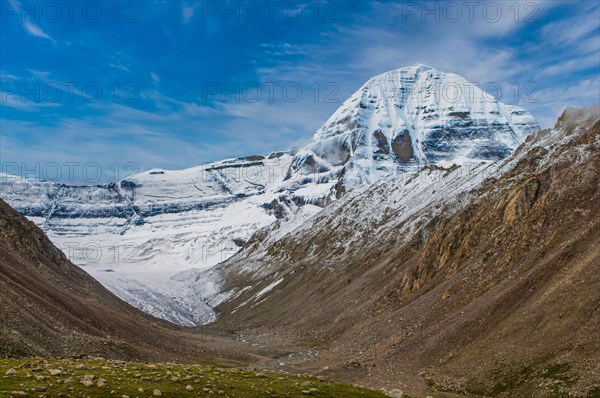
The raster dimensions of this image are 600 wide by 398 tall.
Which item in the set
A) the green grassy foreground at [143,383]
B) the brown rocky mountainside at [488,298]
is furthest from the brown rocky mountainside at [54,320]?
the brown rocky mountainside at [488,298]

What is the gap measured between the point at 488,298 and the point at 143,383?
Answer: 5452 centimetres

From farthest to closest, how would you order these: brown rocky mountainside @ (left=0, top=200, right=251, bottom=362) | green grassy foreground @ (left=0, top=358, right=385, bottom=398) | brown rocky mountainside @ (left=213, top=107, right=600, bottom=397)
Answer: brown rocky mountainside @ (left=213, top=107, right=600, bottom=397) → brown rocky mountainside @ (left=0, top=200, right=251, bottom=362) → green grassy foreground @ (left=0, top=358, right=385, bottom=398)

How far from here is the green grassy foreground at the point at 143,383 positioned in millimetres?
25719

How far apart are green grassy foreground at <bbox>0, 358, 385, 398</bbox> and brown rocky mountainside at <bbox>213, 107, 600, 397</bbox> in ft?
75.0

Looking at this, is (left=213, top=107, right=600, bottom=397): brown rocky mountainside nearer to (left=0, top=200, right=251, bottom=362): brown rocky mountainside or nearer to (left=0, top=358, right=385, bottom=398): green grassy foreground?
(left=0, top=358, right=385, bottom=398): green grassy foreground

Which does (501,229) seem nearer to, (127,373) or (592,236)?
(592,236)

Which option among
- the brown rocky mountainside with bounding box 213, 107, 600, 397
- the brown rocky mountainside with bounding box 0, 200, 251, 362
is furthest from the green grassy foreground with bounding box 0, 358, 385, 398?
the brown rocky mountainside with bounding box 213, 107, 600, 397

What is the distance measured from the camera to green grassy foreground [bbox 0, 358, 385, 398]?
2572cm

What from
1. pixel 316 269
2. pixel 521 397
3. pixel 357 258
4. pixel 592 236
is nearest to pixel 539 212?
pixel 592 236

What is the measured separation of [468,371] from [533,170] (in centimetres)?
7779

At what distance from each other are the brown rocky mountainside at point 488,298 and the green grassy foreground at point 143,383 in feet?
75.0

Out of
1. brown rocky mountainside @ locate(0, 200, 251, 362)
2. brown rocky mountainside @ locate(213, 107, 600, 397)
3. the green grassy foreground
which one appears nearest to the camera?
the green grassy foreground

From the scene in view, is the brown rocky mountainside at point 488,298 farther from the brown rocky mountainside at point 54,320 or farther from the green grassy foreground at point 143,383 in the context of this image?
the brown rocky mountainside at point 54,320

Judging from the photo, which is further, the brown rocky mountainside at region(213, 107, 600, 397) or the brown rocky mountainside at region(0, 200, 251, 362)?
the brown rocky mountainside at region(213, 107, 600, 397)
